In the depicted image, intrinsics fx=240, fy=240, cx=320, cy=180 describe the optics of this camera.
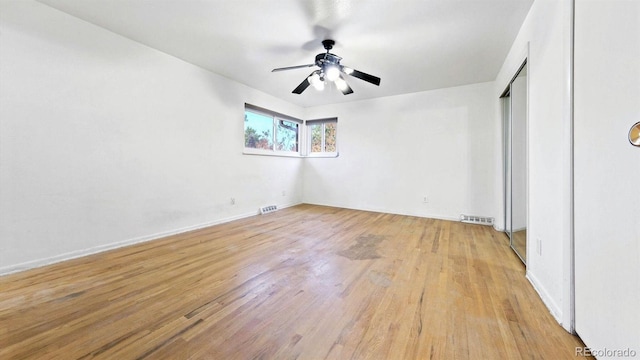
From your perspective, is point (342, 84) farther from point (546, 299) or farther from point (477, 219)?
point (477, 219)

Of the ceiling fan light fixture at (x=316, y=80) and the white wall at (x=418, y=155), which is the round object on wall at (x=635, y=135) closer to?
the ceiling fan light fixture at (x=316, y=80)

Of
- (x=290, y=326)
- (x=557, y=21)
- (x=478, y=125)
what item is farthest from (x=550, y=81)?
(x=478, y=125)

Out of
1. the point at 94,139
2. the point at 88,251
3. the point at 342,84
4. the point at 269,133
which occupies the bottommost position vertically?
the point at 88,251

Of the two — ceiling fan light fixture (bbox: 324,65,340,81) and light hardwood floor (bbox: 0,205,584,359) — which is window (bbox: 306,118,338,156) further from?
light hardwood floor (bbox: 0,205,584,359)

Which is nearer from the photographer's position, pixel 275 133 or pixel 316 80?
pixel 316 80

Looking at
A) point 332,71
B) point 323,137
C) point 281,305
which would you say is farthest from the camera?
point 323,137

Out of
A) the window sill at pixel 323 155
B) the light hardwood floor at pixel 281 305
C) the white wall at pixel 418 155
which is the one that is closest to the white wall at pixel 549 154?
the light hardwood floor at pixel 281 305

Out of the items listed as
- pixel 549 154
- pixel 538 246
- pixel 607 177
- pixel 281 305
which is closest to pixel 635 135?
pixel 607 177

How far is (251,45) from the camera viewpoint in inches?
112

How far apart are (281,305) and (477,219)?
3.77 metres

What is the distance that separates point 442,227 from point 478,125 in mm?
1831

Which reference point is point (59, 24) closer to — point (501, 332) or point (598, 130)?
point (598, 130)

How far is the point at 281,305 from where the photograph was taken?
1628mm

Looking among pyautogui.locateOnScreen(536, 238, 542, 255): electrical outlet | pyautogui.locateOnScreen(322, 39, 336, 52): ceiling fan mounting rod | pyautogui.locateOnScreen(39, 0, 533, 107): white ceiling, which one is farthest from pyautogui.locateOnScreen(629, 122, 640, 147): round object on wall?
pyautogui.locateOnScreen(322, 39, 336, 52): ceiling fan mounting rod
